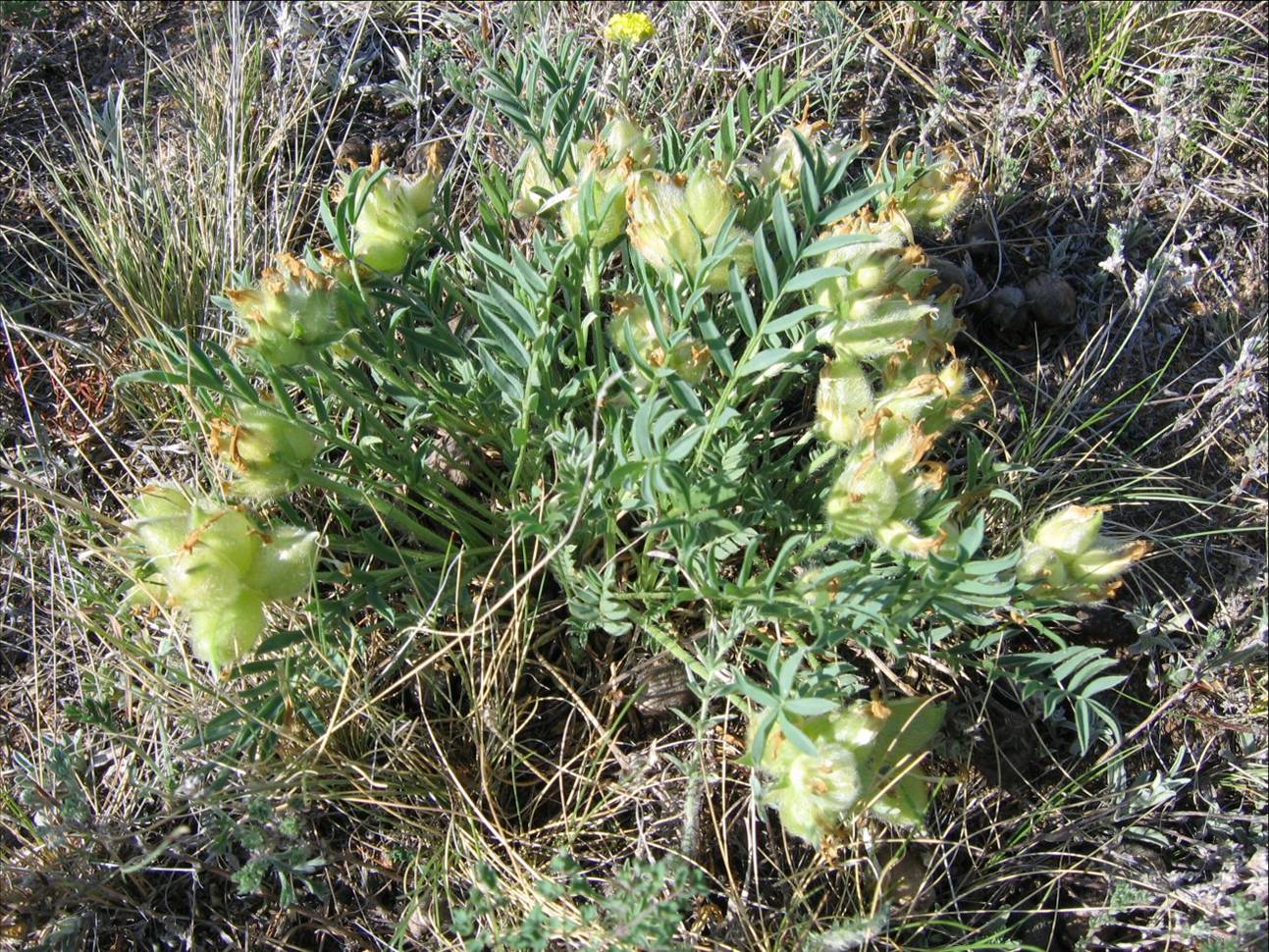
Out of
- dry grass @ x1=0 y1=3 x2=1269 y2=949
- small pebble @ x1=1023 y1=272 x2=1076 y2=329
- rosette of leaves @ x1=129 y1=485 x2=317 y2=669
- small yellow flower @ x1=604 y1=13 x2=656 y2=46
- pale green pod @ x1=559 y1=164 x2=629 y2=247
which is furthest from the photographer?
small yellow flower @ x1=604 y1=13 x2=656 y2=46

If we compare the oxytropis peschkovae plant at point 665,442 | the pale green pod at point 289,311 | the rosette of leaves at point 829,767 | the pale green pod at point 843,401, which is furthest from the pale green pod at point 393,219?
the rosette of leaves at point 829,767

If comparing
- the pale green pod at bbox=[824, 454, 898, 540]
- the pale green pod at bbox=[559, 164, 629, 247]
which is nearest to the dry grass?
the pale green pod at bbox=[824, 454, 898, 540]

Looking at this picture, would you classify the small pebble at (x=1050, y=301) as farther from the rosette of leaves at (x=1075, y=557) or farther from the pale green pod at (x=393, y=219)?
the pale green pod at (x=393, y=219)

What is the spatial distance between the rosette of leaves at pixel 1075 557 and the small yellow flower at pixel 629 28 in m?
1.90

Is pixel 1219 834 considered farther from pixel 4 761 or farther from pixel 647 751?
pixel 4 761

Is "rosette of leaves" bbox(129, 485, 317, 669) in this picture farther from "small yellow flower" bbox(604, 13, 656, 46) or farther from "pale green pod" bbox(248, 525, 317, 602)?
"small yellow flower" bbox(604, 13, 656, 46)

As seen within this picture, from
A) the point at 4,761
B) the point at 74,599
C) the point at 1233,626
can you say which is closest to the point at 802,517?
the point at 1233,626

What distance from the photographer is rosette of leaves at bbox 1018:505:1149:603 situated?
5.76ft

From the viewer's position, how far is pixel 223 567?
1608 mm

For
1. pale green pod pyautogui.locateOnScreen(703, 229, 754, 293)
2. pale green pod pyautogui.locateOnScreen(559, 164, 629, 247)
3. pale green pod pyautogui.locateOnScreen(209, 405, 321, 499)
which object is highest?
pale green pod pyautogui.locateOnScreen(559, 164, 629, 247)

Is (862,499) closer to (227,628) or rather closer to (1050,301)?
(227,628)

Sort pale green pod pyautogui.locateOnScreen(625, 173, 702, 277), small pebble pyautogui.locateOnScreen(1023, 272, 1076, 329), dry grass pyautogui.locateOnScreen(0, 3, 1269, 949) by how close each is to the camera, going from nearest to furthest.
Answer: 1. pale green pod pyautogui.locateOnScreen(625, 173, 702, 277)
2. dry grass pyautogui.locateOnScreen(0, 3, 1269, 949)
3. small pebble pyautogui.locateOnScreen(1023, 272, 1076, 329)

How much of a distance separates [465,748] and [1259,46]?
3.24 meters

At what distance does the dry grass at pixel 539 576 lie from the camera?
6.42ft
